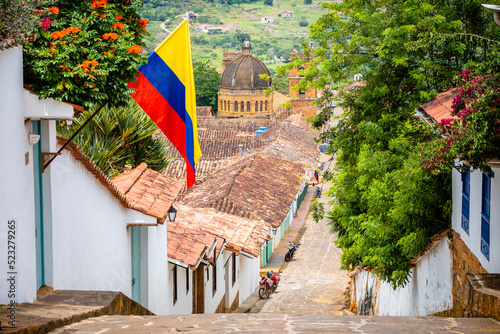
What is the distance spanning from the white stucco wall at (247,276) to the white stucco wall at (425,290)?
17.3 feet

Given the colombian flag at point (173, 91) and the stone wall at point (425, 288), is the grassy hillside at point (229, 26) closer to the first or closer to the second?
the stone wall at point (425, 288)

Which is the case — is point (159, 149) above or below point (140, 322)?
above

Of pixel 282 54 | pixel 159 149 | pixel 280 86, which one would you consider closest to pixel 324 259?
pixel 159 149

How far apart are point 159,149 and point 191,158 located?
417 centimetres

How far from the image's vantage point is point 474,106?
250 inches

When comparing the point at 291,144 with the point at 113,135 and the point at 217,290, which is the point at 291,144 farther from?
the point at 113,135

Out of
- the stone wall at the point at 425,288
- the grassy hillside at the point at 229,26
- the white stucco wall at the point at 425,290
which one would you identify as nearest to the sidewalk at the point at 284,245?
the stone wall at the point at 425,288

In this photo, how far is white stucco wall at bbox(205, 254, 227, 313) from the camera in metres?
14.6

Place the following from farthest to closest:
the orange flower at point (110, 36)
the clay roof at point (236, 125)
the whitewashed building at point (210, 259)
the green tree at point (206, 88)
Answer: the green tree at point (206, 88)
the clay roof at point (236, 125)
the whitewashed building at point (210, 259)
the orange flower at point (110, 36)

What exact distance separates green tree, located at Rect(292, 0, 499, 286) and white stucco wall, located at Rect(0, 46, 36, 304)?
516 cm

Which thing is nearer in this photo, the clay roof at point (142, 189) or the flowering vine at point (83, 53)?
the flowering vine at point (83, 53)

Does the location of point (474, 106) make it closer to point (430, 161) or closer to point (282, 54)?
point (430, 161)

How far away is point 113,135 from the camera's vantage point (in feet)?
36.4

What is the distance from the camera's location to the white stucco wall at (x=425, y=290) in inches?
369
